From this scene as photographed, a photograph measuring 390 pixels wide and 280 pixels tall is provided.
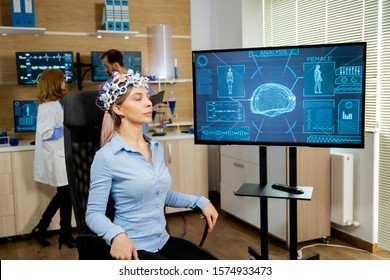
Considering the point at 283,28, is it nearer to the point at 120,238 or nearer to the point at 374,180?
the point at 374,180

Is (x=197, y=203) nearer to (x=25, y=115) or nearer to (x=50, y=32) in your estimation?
(x=25, y=115)

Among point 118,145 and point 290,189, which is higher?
point 118,145

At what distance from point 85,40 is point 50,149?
4.47 feet

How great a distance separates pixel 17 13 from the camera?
157 inches

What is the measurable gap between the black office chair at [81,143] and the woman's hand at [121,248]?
0.29 meters

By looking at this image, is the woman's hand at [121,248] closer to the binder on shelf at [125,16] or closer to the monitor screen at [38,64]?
the monitor screen at [38,64]

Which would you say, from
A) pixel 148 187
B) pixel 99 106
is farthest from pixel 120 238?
pixel 99 106

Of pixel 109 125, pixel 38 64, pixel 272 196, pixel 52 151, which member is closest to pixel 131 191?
pixel 109 125

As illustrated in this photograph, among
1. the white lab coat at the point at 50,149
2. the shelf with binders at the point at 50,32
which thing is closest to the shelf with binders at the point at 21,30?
Result: the shelf with binders at the point at 50,32

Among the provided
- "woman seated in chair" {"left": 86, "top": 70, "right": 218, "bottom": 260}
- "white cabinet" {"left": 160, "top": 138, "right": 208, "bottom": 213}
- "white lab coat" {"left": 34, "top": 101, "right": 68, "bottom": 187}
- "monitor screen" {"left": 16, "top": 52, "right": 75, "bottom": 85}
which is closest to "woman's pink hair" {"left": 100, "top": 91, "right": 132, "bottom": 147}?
"woman seated in chair" {"left": 86, "top": 70, "right": 218, "bottom": 260}

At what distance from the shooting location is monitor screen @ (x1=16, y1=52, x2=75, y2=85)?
4.12 m

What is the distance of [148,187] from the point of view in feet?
5.98

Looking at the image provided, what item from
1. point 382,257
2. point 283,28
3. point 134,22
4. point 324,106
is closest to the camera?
point 324,106

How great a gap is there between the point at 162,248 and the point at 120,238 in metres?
0.35
